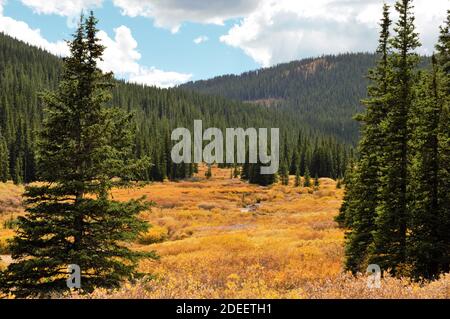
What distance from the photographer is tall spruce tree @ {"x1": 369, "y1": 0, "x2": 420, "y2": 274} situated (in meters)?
17.8

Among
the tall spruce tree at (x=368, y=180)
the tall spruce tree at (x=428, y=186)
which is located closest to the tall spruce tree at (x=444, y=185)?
the tall spruce tree at (x=428, y=186)

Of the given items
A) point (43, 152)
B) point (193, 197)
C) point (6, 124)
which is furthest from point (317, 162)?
point (43, 152)

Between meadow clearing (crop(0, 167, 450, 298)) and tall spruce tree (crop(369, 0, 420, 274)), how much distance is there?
2.86 m

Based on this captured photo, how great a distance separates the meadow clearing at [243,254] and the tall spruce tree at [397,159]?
2.86 metres

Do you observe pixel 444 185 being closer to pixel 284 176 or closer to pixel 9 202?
pixel 9 202

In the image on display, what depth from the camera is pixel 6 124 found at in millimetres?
122438

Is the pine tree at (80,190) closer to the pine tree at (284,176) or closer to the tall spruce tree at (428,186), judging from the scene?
the tall spruce tree at (428,186)

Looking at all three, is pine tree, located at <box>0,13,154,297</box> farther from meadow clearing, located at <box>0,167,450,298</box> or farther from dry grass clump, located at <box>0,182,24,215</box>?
dry grass clump, located at <box>0,182,24,215</box>
